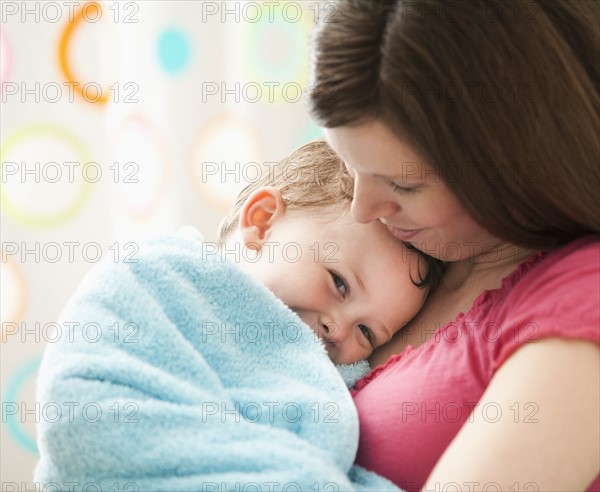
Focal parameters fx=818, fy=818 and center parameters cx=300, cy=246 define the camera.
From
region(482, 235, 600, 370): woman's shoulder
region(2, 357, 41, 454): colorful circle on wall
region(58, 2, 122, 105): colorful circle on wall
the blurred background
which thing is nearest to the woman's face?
region(482, 235, 600, 370): woman's shoulder

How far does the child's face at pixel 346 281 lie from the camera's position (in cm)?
113

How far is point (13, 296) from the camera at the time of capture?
1.65m

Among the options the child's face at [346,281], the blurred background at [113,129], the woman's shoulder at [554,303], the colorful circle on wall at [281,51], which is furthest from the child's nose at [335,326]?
the colorful circle on wall at [281,51]

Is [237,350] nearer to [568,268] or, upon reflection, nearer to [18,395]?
[568,268]

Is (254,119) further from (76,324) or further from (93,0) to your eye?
(76,324)

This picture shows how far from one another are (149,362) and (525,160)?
0.48m

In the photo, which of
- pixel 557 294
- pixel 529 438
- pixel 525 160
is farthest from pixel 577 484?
pixel 525 160

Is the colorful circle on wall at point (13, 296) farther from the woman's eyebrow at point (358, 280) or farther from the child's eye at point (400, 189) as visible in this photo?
the child's eye at point (400, 189)

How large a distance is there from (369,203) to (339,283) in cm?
17

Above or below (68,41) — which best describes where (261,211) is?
below

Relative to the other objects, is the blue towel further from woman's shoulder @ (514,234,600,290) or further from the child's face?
woman's shoulder @ (514,234,600,290)

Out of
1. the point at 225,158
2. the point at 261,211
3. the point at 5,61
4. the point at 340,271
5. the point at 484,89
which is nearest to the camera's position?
the point at 484,89

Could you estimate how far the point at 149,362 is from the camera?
950 mm

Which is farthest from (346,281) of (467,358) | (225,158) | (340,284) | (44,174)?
(44,174)
